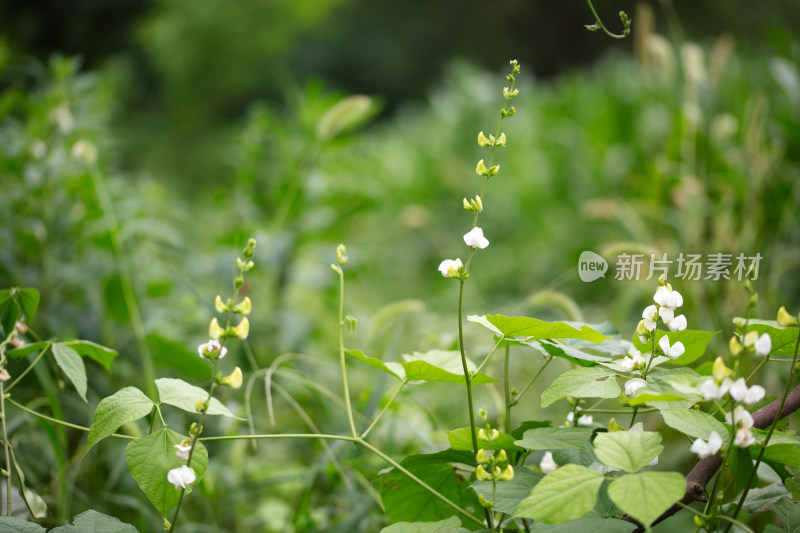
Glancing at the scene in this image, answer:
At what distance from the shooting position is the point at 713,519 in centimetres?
33

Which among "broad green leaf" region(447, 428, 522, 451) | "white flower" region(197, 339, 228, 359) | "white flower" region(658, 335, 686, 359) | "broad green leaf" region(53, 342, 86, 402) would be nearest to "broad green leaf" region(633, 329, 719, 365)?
"white flower" region(658, 335, 686, 359)

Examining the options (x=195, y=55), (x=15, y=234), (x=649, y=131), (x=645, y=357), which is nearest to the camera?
(x=645, y=357)

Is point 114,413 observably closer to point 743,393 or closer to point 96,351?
point 96,351

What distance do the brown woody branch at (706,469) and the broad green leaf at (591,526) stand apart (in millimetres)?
64

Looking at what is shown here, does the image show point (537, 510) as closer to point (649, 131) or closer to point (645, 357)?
point (645, 357)

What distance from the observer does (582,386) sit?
0.36m

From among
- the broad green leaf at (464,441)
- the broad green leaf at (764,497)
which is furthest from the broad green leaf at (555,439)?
the broad green leaf at (764,497)

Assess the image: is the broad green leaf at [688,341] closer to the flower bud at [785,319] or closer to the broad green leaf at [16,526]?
the flower bud at [785,319]

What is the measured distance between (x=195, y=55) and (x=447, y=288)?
11.6 feet

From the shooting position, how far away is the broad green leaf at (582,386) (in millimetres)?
350

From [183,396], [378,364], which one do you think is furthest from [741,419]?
[183,396]

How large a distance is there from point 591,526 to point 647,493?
51 mm

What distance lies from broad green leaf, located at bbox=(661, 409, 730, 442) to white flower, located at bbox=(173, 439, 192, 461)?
0.93ft

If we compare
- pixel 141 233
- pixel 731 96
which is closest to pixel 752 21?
pixel 731 96
